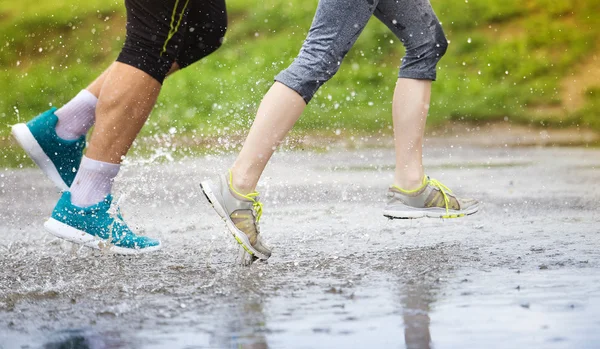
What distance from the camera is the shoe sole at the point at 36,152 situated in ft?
14.7

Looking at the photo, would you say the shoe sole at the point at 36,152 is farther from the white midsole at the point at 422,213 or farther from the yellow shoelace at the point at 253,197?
the white midsole at the point at 422,213

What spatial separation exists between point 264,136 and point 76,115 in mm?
1132

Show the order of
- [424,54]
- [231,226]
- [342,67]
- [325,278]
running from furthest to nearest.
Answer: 1. [342,67]
2. [424,54]
3. [231,226]
4. [325,278]

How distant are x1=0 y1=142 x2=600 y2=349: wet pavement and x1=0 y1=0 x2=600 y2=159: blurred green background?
482cm

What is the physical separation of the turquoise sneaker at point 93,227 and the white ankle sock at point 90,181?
0.09 feet

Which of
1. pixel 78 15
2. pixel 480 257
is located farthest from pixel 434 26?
pixel 78 15

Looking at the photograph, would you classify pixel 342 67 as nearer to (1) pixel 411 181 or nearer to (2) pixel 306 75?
(1) pixel 411 181

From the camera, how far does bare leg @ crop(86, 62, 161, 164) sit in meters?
4.13

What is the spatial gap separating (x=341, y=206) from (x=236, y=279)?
2.24m

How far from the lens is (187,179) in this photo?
24.1 ft

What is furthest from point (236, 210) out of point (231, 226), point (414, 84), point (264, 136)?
point (414, 84)

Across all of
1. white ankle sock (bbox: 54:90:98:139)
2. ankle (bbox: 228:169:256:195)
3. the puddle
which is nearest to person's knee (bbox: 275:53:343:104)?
ankle (bbox: 228:169:256:195)

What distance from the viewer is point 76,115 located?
452cm

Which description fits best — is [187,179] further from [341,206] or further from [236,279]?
[236,279]
